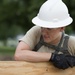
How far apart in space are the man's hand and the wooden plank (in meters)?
0.07

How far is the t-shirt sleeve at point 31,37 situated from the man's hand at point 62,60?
0.29 metres

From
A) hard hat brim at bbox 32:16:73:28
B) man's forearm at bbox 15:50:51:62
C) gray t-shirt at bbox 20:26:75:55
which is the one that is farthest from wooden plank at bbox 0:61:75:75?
hard hat brim at bbox 32:16:73:28

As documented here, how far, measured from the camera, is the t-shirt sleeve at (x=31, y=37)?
14.5ft

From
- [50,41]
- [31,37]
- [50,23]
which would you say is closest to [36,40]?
[31,37]

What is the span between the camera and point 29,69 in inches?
165

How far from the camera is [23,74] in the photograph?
4199 millimetres

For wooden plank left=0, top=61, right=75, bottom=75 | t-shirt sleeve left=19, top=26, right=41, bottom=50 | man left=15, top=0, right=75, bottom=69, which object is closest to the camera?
wooden plank left=0, top=61, right=75, bottom=75

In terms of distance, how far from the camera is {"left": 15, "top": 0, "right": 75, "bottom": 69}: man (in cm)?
425

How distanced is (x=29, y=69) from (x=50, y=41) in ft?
1.23

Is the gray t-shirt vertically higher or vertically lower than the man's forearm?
higher

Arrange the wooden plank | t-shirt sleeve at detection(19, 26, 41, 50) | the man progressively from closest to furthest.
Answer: the wooden plank → the man → t-shirt sleeve at detection(19, 26, 41, 50)

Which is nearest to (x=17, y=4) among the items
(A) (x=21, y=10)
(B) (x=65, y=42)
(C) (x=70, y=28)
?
(A) (x=21, y=10)

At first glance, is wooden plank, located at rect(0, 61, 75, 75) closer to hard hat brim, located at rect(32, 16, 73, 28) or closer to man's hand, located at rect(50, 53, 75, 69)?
man's hand, located at rect(50, 53, 75, 69)

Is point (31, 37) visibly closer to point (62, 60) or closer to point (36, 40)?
point (36, 40)
